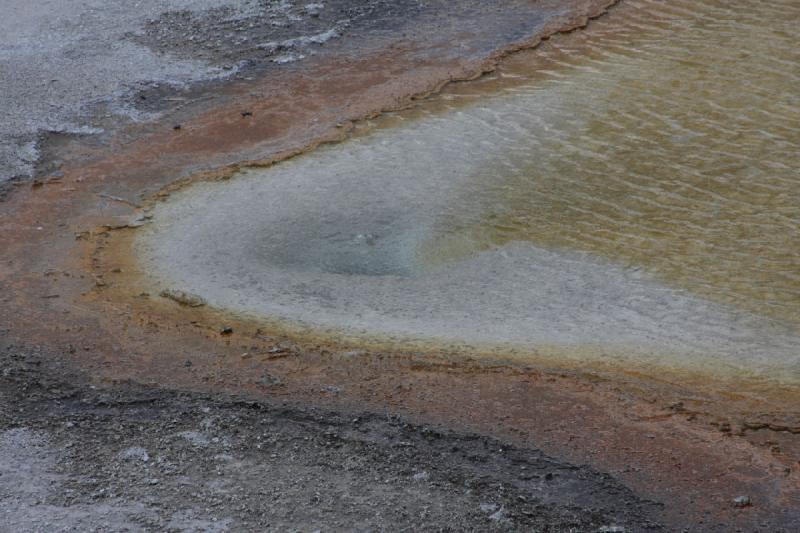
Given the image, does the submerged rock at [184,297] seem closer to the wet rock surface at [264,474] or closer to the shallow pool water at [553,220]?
the shallow pool water at [553,220]

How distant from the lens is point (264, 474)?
13.3ft

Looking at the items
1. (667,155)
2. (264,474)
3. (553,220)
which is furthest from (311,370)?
(667,155)

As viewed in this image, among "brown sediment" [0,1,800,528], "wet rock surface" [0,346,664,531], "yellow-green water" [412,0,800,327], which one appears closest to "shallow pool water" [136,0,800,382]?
→ "yellow-green water" [412,0,800,327]

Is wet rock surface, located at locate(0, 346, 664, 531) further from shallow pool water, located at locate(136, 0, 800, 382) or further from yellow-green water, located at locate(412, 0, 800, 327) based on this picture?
yellow-green water, located at locate(412, 0, 800, 327)

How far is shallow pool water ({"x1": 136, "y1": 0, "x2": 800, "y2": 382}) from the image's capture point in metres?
5.14

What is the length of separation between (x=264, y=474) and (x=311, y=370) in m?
0.89

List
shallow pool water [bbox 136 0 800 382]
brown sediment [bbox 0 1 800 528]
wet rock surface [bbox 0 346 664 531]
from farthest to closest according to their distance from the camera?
1. shallow pool water [bbox 136 0 800 382]
2. brown sediment [bbox 0 1 800 528]
3. wet rock surface [bbox 0 346 664 531]

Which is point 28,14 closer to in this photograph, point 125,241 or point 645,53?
point 125,241

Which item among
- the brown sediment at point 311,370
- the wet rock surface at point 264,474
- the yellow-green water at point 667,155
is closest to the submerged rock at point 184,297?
the brown sediment at point 311,370

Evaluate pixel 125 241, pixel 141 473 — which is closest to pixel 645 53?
pixel 125 241

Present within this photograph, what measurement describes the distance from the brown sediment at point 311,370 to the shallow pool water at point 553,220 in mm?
229

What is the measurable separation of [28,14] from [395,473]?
7.35 m

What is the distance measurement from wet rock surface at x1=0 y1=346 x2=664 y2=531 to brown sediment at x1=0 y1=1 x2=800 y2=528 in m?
0.16

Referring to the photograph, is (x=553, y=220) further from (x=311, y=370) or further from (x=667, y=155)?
(x=311, y=370)
